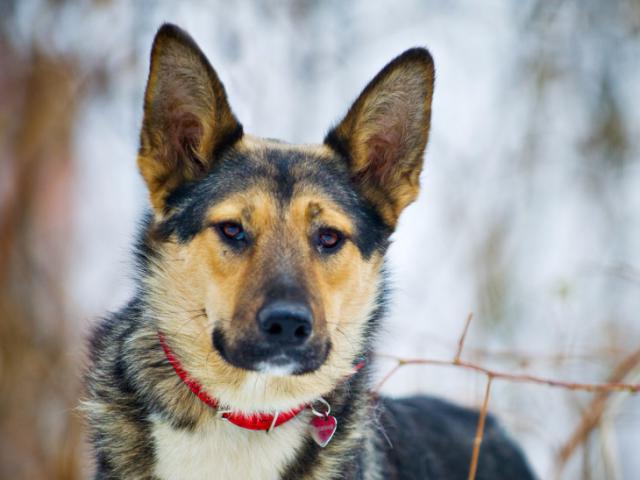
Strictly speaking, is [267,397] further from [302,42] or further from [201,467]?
[302,42]

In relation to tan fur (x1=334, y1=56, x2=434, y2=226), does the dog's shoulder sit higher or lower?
lower

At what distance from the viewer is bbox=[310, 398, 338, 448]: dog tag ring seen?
10.1 ft

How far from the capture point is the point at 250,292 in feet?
9.13

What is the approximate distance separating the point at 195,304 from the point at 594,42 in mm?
8321

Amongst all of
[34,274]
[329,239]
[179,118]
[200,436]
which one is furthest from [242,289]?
[34,274]

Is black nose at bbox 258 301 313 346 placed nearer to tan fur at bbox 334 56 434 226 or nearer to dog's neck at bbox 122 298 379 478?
dog's neck at bbox 122 298 379 478

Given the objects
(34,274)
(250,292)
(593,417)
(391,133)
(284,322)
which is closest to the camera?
(284,322)

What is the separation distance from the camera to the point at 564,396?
5.22 meters

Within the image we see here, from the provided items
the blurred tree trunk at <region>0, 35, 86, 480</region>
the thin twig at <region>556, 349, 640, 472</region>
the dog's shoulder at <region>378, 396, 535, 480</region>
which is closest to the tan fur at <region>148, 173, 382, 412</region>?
the dog's shoulder at <region>378, 396, 535, 480</region>

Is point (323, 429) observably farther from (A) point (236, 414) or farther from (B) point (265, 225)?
(B) point (265, 225)

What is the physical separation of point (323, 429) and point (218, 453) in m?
0.48

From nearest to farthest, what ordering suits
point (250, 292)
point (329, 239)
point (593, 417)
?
point (250, 292) < point (329, 239) < point (593, 417)

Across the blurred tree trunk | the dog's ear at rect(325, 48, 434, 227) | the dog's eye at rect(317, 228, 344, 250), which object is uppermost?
the dog's ear at rect(325, 48, 434, 227)

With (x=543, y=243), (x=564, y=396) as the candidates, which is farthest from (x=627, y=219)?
(x=564, y=396)
